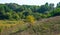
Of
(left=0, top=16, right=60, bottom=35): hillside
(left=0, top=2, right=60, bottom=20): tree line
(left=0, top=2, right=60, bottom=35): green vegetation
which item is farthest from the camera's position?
(left=0, top=2, right=60, bottom=20): tree line

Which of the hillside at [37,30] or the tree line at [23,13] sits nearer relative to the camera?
A: the hillside at [37,30]

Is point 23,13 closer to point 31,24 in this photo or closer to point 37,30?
point 31,24

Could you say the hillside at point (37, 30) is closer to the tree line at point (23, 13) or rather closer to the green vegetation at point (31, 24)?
the green vegetation at point (31, 24)

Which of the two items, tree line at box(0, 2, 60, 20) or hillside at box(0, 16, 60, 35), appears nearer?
hillside at box(0, 16, 60, 35)

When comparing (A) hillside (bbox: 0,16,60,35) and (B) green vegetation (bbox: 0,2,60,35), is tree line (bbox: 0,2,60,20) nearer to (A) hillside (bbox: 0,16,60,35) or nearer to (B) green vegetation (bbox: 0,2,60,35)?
(B) green vegetation (bbox: 0,2,60,35)

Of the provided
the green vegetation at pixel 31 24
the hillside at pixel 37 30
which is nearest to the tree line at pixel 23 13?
the green vegetation at pixel 31 24

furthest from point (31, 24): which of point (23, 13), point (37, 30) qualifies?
point (23, 13)

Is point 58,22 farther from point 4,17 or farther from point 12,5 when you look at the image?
point 12,5

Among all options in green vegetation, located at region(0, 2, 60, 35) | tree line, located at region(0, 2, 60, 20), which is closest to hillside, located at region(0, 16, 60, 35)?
green vegetation, located at region(0, 2, 60, 35)

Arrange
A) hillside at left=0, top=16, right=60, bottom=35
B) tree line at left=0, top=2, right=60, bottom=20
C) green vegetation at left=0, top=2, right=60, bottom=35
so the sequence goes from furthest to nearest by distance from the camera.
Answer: tree line at left=0, top=2, right=60, bottom=20 → green vegetation at left=0, top=2, right=60, bottom=35 → hillside at left=0, top=16, right=60, bottom=35

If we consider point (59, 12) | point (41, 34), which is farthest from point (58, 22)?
point (59, 12)

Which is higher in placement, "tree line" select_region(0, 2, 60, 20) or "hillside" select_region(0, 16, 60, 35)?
"hillside" select_region(0, 16, 60, 35)
